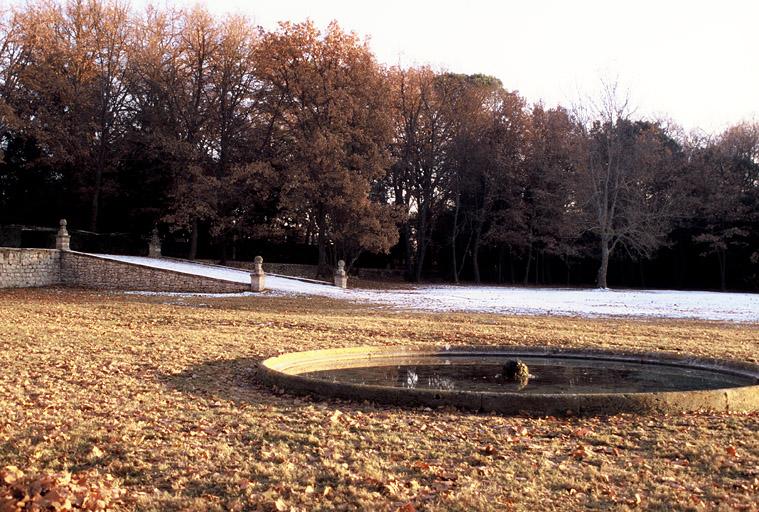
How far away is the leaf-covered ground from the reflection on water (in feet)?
4.83

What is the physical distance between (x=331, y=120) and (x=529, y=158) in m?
17.1

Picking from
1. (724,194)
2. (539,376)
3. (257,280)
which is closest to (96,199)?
(257,280)

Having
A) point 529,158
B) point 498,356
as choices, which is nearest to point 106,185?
point 529,158

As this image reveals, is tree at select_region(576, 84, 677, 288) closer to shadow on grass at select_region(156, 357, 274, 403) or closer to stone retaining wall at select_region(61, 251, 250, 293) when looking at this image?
stone retaining wall at select_region(61, 251, 250, 293)

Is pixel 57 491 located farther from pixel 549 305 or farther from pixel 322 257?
pixel 322 257

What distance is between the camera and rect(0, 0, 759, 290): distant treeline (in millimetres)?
35156

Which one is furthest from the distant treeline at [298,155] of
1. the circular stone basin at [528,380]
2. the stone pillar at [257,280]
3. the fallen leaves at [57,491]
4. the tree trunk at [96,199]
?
the fallen leaves at [57,491]

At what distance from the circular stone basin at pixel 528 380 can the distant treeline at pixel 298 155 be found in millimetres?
23455

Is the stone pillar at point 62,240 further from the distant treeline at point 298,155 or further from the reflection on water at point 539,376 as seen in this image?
the reflection on water at point 539,376

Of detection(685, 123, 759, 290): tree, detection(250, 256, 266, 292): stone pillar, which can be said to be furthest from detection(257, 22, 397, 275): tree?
detection(685, 123, 759, 290): tree

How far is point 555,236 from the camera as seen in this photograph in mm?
46938

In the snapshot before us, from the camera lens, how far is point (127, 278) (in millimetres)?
28094

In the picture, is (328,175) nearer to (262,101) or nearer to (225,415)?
(262,101)

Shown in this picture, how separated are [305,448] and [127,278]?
24.4 meters
